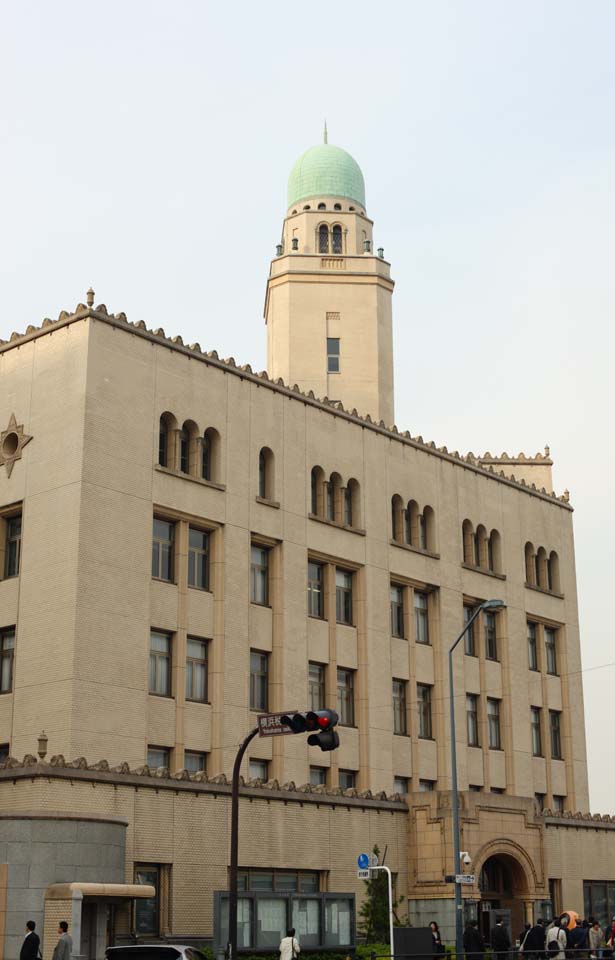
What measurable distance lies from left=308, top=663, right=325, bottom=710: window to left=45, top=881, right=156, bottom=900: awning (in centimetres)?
1395

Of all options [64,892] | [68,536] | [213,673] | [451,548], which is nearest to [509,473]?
[451,548]

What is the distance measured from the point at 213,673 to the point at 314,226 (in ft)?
92.4

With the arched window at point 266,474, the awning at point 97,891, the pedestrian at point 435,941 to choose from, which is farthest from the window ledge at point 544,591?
the awning at point 97,891

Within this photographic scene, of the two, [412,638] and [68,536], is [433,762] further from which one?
[68,536]

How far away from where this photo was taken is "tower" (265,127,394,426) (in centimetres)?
6066

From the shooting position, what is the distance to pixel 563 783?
5650cm

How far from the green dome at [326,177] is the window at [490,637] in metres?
21.9

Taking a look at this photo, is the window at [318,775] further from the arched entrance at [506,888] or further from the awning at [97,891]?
the awning at [97,891]

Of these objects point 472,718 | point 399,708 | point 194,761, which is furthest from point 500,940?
point 472,718

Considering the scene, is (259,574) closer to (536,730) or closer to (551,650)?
(536,730)

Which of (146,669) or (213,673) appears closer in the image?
(146,669)

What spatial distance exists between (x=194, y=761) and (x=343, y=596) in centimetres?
962

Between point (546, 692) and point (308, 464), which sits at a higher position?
point (308, 464)

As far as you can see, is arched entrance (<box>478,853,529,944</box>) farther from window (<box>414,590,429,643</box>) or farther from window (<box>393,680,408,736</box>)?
window (<box>414,590,429,643</box>)
